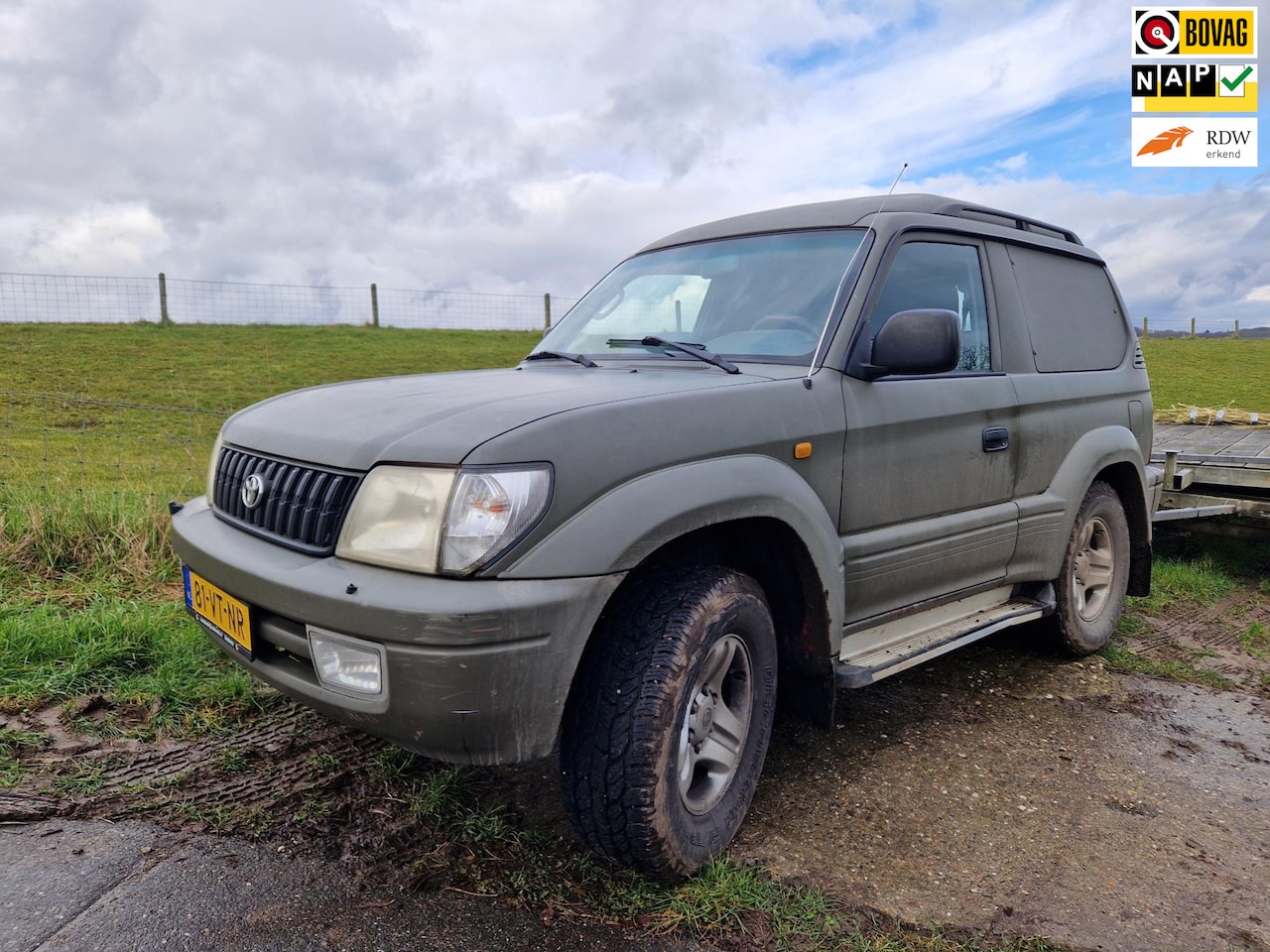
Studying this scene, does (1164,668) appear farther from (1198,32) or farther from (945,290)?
(1198,32)

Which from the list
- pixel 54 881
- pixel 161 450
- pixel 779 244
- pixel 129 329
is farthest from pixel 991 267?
pixel 129 329

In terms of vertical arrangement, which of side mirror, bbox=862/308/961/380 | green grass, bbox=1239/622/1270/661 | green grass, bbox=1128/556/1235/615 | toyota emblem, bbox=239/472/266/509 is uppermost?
side mirror, bbox=862/308/961/380

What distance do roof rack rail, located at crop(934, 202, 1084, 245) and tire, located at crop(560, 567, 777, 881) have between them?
77.5 inches

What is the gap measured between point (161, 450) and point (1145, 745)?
10.4 m

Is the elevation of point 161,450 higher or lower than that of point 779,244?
lower

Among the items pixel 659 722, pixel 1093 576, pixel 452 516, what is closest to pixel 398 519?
pixel 452 516

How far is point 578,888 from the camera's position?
2.36 metres


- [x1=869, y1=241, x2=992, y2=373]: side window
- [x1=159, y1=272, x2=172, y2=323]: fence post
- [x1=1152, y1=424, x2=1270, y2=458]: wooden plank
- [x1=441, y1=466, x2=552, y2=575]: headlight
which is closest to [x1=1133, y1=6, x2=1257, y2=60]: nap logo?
[x1=1152, y1=424, x2=1270, y2=458]: wooden plank

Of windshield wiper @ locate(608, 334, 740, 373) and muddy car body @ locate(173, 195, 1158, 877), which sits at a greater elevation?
windshield wiper @ locate(608, 334, 740, 373)

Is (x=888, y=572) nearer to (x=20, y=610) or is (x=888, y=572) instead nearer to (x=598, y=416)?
(x=598, y=416)

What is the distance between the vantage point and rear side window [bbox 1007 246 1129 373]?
12.5 ft

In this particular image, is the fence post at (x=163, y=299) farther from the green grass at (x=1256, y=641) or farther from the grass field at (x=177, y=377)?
the green grass at (x=1256, y=641)

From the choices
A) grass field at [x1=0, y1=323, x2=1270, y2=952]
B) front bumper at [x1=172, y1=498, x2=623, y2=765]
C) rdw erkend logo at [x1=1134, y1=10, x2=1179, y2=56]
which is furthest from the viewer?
rdw erkend logo at [x1=1134, y1=10, x2=1179, y2=56]

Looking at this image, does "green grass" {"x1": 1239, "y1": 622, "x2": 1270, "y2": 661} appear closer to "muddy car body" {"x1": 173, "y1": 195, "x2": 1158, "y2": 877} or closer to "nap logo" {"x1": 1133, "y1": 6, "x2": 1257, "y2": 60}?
"muddy car body" {"x1": 173, "y1": 195, "x2": 1158, "y2": 877}
